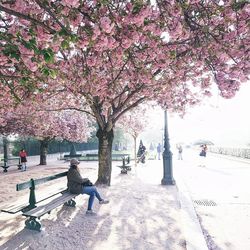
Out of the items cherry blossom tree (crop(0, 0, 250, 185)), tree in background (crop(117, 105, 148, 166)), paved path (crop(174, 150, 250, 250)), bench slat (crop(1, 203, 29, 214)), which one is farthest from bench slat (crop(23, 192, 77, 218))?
tree in background (crop(117, 105, 148, 166))

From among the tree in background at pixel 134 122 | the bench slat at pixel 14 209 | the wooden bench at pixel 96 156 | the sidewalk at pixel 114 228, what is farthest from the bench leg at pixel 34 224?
the wooden bench at pixel 96 156

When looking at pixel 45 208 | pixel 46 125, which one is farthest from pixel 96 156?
pixel 45 208

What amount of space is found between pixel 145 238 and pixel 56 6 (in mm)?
4515

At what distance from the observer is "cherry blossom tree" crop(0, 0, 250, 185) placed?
5328 mm

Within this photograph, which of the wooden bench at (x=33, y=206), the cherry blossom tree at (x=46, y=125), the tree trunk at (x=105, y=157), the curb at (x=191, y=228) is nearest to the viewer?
the curb at (x=191, y=228)

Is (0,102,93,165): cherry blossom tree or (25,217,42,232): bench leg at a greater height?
(0,102,93,165): cherry blossom tree

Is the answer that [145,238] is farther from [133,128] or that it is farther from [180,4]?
[133,128]

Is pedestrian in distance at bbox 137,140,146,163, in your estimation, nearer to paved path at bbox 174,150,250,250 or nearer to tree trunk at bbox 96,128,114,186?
paved path at bbox 174,150,250,250

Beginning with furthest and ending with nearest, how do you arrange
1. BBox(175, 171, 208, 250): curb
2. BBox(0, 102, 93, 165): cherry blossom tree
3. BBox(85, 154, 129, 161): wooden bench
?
BBox(85, 154, 129, 161): wooden bench < BBox(0, 102, 93, 165): cherry blossom tree < BBox(175, 171, 208, 250): curb

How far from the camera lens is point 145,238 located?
6.29 metres

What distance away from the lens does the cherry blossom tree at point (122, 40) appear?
17.5 feet

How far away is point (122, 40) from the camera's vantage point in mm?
6422

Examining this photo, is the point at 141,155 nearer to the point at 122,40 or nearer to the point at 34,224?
the point at 34,224

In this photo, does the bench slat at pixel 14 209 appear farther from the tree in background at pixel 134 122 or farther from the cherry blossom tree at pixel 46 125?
the tree in background at pixel 134 122
